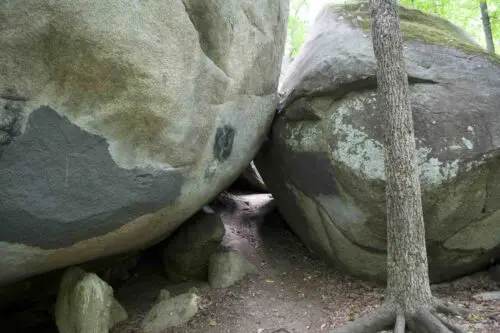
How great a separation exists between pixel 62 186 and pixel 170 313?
91.3 inches

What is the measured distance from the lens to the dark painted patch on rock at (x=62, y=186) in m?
4.07

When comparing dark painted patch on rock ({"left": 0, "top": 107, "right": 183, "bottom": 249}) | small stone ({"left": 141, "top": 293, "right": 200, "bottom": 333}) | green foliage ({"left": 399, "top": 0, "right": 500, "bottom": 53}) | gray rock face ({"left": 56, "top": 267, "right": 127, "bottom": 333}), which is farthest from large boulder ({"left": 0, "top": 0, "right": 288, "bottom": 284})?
green foliage ({"left": 399, "top": 0, "right": 500, "bottom": 53})

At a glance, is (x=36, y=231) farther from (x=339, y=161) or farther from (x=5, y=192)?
(x=339, y=161)

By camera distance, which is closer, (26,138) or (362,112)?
(26,138)

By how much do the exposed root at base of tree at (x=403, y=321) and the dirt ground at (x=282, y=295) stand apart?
197mm

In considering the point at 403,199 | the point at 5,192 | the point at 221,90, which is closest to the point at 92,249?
the point at 5,192

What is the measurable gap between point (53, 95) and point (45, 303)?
357 centimetres

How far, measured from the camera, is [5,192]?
4020 millimetres

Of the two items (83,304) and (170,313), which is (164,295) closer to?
(170,313)

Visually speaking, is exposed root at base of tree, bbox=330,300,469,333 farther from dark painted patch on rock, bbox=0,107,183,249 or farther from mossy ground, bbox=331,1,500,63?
mossy ground, bbox=331,1,500,63

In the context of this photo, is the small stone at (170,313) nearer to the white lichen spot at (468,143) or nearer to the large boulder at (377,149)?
the large boulder at (377,149)

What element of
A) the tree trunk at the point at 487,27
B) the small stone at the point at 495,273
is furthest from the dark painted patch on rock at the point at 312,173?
the tree trunk at the point at 487,27

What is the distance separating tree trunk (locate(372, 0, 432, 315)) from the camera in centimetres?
430

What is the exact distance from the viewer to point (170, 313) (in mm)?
5559
